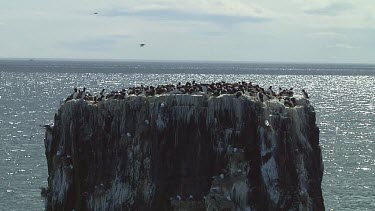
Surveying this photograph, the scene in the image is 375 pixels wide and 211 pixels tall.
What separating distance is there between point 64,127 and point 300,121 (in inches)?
537

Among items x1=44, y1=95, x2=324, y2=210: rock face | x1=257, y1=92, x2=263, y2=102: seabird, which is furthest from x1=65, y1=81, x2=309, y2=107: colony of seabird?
x1=44, y1=95, x2=324, y2=210: rock face

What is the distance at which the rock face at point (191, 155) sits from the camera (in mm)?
34812

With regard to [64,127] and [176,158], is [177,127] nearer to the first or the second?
[176,158]

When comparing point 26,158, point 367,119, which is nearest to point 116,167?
point 26,158

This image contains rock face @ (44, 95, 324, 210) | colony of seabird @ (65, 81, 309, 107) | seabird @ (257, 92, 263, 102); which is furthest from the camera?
colony of seabird @ (65, 81, 309, 107)

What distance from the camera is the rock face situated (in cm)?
3481

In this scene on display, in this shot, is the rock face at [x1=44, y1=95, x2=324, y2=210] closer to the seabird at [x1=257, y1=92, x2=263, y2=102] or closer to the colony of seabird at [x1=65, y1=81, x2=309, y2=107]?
the seabird at [x1=257, y1=92, x2=263, y2=102]

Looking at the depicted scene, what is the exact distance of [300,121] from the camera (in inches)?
1506

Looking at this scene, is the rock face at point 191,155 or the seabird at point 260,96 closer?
the rock face at point 191,155

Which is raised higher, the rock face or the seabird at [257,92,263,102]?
the seabird at [257,92,263,102]

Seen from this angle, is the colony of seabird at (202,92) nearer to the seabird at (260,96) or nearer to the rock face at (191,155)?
the seabird at (260,96)

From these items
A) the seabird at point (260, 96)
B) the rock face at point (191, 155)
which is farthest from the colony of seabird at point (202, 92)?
the rock face at point (191, 155)

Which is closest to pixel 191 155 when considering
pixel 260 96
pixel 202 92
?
pixel 202 92

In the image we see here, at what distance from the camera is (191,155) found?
115 feet
